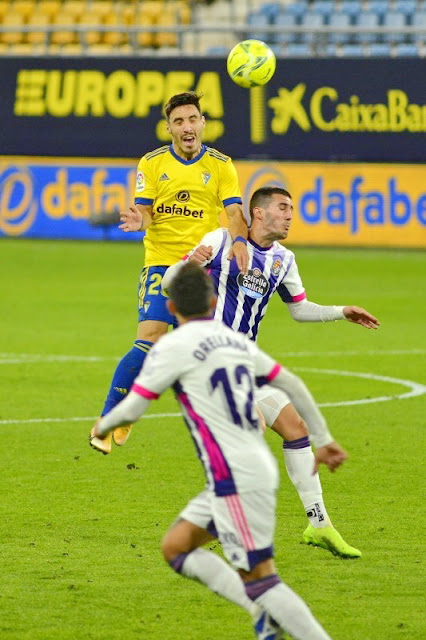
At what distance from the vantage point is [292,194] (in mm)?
24438

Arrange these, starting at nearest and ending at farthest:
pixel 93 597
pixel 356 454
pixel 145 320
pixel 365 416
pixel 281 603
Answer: pixel 281 603 → pixel 93 597 → pixel 145 320 → pixel 356 454 → pixel 365 416

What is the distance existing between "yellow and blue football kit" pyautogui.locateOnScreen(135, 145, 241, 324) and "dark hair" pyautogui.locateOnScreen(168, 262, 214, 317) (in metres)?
3.58

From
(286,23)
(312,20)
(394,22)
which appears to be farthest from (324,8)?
(394,22)

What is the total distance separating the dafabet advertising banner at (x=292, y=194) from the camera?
24.2 m

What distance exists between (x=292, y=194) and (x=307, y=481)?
1769 centimetres

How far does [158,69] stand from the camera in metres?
25.4

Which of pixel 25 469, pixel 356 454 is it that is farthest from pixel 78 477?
pixel 356 454

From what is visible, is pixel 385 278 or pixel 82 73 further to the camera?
pixel 82 73

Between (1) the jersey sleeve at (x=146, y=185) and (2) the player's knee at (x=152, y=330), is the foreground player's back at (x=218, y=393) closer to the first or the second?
(2) the player's knee at (x=152, y=330)

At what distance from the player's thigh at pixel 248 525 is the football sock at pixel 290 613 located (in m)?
0.13

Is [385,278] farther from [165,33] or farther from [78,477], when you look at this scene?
[78,477]

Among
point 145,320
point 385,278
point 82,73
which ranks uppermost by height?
point 82,73

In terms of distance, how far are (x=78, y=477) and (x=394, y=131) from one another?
54.6ft

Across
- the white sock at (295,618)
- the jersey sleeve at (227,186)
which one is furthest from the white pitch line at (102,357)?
the white sock at (295,618)
